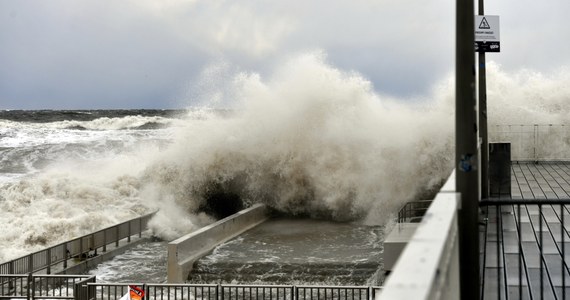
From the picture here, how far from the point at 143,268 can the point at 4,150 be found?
43.0 metres

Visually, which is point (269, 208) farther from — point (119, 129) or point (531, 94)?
point (119, 129)

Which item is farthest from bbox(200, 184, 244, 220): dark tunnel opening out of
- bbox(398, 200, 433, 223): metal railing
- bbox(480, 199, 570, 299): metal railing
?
bbox(480, 199, 570, 299): metal railing

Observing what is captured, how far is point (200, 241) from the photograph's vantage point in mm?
16969

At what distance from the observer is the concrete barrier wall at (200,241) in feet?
49.4

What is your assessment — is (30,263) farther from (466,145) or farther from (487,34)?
(466,145)

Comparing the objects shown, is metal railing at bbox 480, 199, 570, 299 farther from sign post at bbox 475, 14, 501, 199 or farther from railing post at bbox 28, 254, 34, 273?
railing post at bbox 28, 254, 34, 273

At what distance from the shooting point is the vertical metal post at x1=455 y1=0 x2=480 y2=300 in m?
3.78

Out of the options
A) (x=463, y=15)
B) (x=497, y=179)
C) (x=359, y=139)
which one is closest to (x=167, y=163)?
(x=359, y=139)

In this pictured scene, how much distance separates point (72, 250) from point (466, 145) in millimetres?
14470

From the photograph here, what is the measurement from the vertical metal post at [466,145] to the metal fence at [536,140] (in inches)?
716

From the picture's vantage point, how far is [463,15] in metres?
3.80

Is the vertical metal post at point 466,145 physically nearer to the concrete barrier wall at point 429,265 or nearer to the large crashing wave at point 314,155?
the concrete barrier wall at point 429,265

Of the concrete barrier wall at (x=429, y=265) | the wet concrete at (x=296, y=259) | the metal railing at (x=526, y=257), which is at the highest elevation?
the concrete barrier wall at (x=429, y=265)

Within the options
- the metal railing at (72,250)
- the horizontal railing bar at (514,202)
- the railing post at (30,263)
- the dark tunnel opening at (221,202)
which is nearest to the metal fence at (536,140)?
the dark tunnel opening at (221,202)
